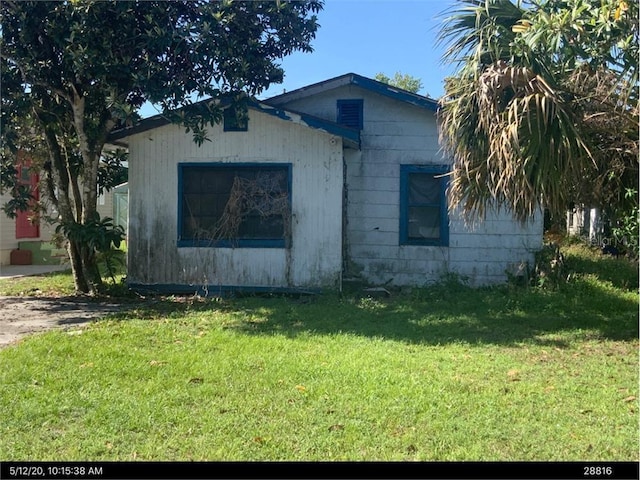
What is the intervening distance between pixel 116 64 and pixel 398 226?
5624 mm

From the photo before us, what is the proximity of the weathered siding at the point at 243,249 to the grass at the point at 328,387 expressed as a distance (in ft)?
5.75

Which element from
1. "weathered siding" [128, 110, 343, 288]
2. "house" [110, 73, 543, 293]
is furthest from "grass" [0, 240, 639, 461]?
"house" [110, 73, 543, 293]

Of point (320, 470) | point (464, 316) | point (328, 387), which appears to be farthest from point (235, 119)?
point (320, 470)

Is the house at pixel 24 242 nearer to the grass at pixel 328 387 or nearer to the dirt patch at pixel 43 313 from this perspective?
the dirt patch at pixel 43 313

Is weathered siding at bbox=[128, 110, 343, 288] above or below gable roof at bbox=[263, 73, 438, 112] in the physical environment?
below

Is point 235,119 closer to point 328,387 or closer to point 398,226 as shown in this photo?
point 398,226

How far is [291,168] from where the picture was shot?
396 inches

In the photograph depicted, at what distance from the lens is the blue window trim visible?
10.6m

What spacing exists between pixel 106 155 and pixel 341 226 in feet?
18.5

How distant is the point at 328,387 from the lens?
4.89 meters

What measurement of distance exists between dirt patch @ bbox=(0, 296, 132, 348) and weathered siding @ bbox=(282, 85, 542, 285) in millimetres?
4525

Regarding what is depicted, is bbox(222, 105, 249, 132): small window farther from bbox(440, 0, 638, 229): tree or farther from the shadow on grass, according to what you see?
bbox(440, 0, 638, 229): tree

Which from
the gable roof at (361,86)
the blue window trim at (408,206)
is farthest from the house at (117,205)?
the blue window trim at (408,206)

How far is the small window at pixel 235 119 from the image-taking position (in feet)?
30.3
